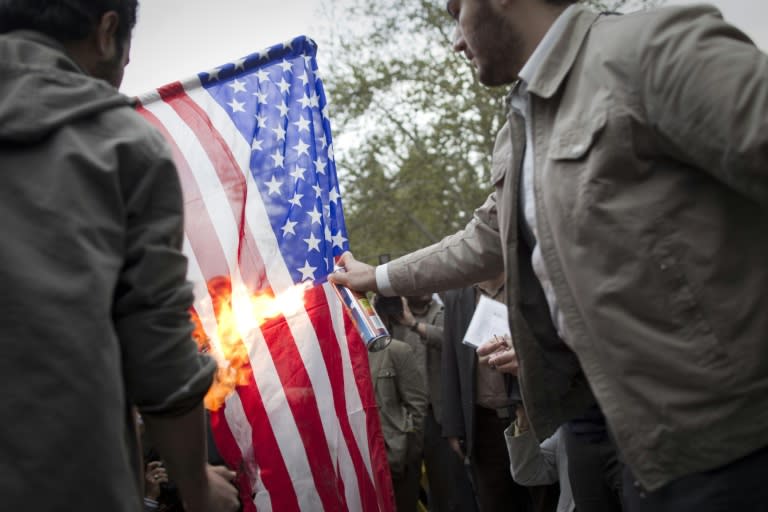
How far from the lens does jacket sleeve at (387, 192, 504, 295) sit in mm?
2654

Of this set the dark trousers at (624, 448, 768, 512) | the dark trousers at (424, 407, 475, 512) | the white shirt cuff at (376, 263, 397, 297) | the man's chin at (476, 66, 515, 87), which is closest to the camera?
the dark trousers at (624, 448, 768, 512)

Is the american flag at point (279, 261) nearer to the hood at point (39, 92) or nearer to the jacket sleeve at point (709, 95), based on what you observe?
the hood at point (39, 92)

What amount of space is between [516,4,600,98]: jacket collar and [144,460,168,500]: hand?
3291 mm

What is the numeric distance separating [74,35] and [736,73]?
1.51 metres

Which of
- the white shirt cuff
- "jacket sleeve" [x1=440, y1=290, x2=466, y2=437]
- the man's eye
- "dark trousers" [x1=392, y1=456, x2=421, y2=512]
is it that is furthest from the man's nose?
"dark trousers" [x1=392, y1=456, x2=421, y2=512]

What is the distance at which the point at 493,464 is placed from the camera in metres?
5.34

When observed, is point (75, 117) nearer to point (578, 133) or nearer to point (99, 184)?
point (99, 184)

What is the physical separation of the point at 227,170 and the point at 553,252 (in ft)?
6.48

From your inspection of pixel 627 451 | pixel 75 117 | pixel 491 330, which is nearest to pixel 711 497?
pixel 627 451

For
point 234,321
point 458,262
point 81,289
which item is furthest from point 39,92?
point 234,321

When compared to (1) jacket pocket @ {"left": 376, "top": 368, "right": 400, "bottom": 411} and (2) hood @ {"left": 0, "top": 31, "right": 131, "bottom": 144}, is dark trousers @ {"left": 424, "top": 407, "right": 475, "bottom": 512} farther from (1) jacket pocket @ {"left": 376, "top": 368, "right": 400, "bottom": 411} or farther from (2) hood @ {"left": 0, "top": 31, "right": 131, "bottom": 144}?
(2) hood @ {"left": 0, "top": 31, "right": 131, "bottom": 144}

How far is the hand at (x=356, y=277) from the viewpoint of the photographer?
300 centimetres

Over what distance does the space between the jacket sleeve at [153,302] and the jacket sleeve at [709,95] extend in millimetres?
1119

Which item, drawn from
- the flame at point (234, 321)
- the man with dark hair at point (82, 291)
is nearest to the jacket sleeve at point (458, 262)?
the flame at point (234, 321)
